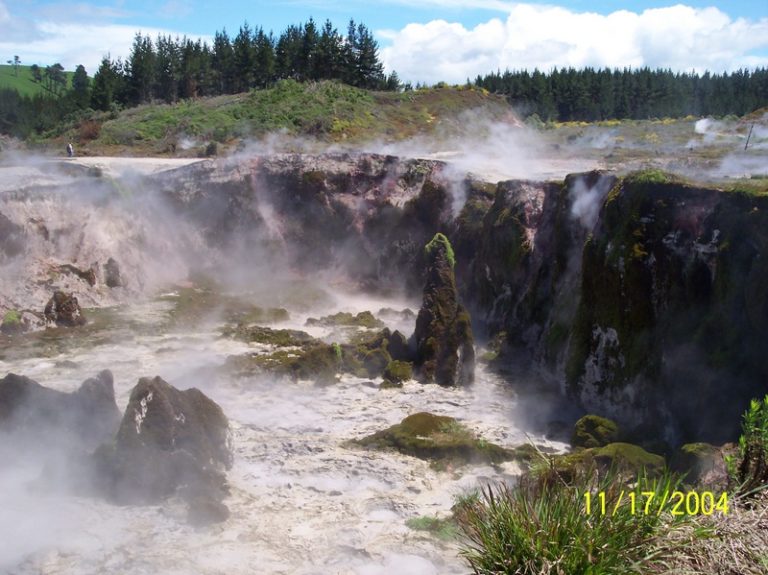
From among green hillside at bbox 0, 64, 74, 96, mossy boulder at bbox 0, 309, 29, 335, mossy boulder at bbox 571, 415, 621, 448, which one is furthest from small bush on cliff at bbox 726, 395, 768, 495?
green hillside at bbox 0, 64, 74, 96

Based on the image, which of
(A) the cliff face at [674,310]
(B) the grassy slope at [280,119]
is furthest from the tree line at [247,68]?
(A) the cliff face at [674,310]

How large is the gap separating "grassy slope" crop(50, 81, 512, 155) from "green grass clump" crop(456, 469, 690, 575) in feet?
127

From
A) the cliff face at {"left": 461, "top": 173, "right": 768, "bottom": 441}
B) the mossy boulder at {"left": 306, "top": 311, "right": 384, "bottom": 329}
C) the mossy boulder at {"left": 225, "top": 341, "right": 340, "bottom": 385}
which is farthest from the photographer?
the mossy boulder at {"left": 306, "top": 311, "right": 384, "bottom": 329}

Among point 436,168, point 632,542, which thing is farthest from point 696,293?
point 436,168

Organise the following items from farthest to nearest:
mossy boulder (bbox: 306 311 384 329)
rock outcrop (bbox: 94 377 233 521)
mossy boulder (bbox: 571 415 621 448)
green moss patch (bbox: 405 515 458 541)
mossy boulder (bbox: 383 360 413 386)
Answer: mossy boulder (bbox: 306 311 384 329), mossy boulder (bbox: 383 360 413 386), mossy boulder (bbox: 571 415 621 448), rock outcrop (bbox: 94 377 233 521), green moss patch (bbox: 405 515 458 541)

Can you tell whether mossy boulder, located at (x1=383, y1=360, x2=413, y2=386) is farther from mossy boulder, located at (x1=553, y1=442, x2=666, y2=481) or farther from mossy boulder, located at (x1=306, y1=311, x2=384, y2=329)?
mossy boulder, located at (x1=553, y1=442, x2=666, y2=481)

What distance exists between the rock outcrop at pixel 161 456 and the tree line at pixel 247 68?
59509 millimetres

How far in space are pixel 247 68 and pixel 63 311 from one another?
5329 centimetres

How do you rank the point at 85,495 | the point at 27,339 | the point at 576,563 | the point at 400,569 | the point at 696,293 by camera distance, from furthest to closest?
the point at 27,339
the point at 696,293
the point at 85,495
the point at 400,569
the point at 576,563

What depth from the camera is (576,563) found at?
231 inches

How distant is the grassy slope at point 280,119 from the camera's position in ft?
153

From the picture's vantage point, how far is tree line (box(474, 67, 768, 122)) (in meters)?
79.6

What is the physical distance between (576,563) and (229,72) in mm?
74216

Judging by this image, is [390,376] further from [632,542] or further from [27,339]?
[632,542]
